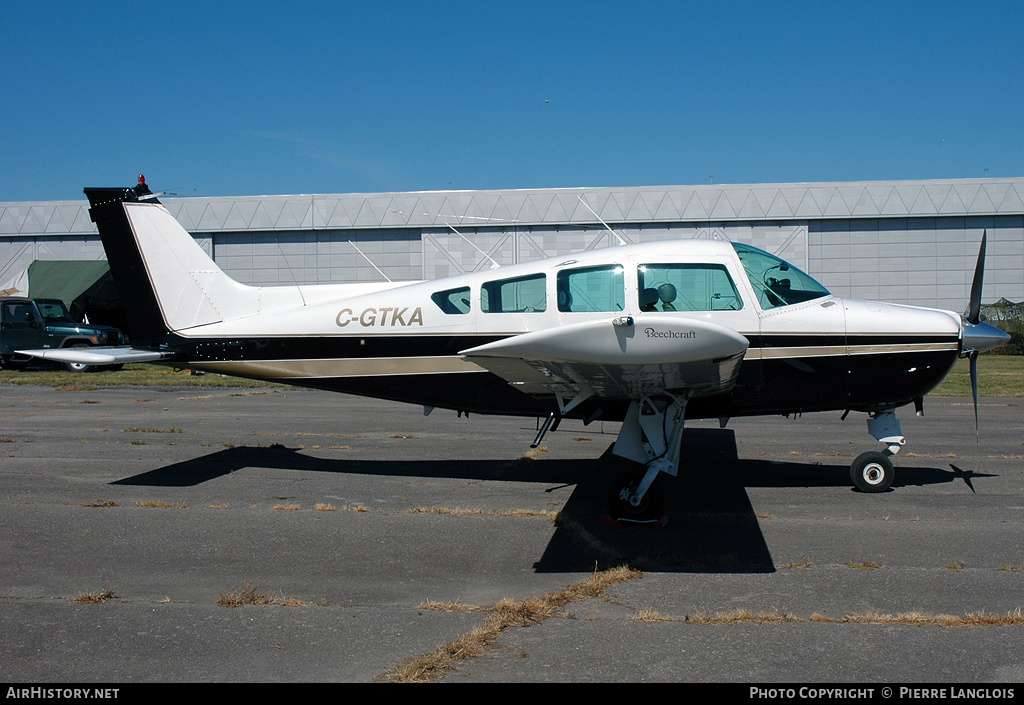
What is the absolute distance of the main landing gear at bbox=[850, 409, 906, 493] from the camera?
7.37 meters

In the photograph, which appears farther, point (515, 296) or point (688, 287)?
point (515, 296)

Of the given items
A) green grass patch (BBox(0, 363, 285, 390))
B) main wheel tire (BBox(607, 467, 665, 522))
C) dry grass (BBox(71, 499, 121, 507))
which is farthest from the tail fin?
green grass patch (BBox(0, 363, 285, 390))

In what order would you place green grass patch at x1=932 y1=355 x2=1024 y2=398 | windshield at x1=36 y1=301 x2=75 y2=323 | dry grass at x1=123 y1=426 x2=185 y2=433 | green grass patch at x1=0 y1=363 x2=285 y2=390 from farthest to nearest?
windshield at x1=36 y1=301 x2=75 y2=323 < green grass patch at x1=0 y1=363 x2=285 y2=390 < green grass patch at x1=932 y1=355 x2=1024 y2=398 < dry grass at x1=123 y1=426 x2=185 y2=433

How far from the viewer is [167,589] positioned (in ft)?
15.6

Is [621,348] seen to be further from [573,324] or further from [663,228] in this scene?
[663,228]

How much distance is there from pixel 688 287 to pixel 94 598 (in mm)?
5140

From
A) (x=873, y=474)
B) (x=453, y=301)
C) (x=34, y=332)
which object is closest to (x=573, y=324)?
(x=453, y=301)

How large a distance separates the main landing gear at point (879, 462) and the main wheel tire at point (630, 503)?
2.42m

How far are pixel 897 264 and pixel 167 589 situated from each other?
33972 mm

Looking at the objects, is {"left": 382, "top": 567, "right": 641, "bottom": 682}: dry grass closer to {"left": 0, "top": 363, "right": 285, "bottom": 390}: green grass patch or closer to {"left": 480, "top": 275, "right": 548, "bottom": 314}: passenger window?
{"left": 480, "top": 275, "right": 548, "bottom": 314}: passenger window

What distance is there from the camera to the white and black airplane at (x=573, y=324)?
6.36 m

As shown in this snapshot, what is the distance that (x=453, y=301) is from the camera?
7430 mm

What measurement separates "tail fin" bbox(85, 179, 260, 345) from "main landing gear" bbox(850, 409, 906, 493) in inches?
254

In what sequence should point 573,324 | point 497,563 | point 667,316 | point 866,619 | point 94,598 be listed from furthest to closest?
point 667,316 → point 573,324 → point 497,563 → point 94,598 → point 866,619
